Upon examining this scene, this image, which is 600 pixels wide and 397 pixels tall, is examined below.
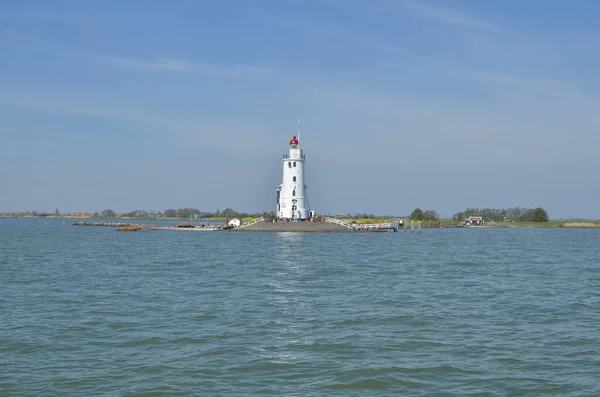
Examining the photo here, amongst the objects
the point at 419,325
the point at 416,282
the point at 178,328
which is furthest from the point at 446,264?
the point at 178,328

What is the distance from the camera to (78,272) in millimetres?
36062

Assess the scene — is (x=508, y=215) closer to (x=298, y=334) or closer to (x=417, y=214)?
(x=417, y=214)

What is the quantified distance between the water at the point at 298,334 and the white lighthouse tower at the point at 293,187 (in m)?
52.4

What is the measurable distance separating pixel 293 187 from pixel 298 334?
69781 millimetres

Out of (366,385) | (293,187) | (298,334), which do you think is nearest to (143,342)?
(298,334)

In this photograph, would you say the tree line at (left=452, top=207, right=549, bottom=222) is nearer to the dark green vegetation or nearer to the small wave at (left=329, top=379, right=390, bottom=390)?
the dark green vegetation

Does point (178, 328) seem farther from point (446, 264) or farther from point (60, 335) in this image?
point (446, 264)

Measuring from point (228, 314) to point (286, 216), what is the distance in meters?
67.5

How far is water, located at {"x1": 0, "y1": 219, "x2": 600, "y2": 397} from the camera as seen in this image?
13.5 meters

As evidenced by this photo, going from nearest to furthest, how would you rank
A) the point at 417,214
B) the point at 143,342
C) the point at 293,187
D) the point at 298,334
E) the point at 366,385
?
the point at 366,385 < the point at 143,342 < the point at 298,334 < the point at 293,187 < the point at 417,214

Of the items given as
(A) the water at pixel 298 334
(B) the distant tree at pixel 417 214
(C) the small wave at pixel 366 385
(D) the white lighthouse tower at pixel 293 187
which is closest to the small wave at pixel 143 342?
(A) the water at pixel 298 334

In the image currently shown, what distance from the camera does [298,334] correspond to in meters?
18.4

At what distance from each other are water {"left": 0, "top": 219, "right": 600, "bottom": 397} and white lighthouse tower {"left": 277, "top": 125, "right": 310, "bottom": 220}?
→ 5238 cm

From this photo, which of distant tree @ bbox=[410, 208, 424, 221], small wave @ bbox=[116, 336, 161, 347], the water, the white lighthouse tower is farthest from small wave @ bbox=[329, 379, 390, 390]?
distant tree @ bbox=[410, 208, 424, 221]
